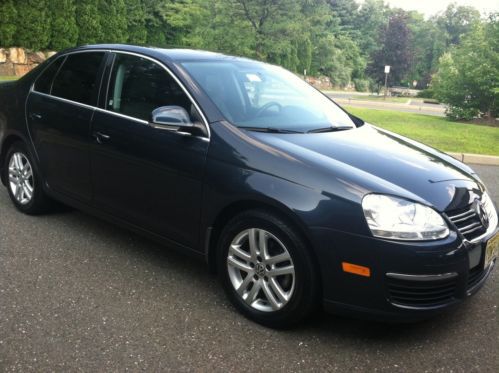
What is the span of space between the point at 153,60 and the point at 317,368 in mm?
2324

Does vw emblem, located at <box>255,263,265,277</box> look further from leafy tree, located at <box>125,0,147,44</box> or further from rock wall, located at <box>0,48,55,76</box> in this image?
leafy tree, located at <box>125,0,147,44</box>

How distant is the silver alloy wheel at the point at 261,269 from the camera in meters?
2.86

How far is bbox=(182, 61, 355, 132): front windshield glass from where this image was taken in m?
3.39


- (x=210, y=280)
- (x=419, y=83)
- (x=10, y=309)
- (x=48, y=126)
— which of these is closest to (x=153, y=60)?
(x=48, y=126)

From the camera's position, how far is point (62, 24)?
22.7m

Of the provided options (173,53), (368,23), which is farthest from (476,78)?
(368,23)

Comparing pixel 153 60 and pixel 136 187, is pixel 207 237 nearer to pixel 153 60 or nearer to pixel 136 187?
pixel 136 187

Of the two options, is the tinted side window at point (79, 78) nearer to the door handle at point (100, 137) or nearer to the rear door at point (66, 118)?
the rear door at point (66, 118)

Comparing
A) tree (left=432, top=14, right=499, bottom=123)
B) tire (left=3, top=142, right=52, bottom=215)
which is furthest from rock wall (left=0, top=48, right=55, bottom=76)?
tire (left=3, top=142, right=52, bottom=215)

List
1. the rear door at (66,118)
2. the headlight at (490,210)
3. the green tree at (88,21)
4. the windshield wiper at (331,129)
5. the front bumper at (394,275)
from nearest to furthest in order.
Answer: the front bumper at (394,275)
the headlight at (490,210)
the windshield wiper at (331,129)
the rear door at (66,118)
the green tree at (88,21)

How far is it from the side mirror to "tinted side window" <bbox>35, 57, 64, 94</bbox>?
5.58 ft

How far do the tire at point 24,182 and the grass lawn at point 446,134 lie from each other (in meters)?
7.26

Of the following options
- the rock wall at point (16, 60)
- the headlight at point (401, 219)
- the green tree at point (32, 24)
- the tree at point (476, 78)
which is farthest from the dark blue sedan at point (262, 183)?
the green tree at point (32, 24)

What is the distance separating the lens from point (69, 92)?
420 centimetres
